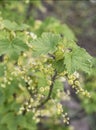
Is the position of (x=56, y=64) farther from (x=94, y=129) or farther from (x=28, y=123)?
(x=94, y=129)

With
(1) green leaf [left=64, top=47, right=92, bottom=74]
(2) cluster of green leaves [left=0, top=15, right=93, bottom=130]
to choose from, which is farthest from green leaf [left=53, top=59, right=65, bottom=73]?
(1) green leaf [left=64, top=47, right=92, bottom=74]

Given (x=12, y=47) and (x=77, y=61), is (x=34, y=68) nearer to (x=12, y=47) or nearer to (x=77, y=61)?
(x=12, y=47)

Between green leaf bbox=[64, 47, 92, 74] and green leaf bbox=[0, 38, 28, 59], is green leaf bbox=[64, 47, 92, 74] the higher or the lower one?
the lower one

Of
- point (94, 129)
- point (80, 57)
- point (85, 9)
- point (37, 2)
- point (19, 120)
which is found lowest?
point (80, 57)

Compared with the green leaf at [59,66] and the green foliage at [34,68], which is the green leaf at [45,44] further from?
the green leaf at [59,66]

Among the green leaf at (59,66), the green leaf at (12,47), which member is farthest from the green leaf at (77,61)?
the green leaf at (12,47)

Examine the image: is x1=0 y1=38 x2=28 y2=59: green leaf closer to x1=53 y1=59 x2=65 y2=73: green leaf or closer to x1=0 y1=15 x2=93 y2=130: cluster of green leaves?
x1=0 y1=15 x2=93 y2=130: cluster of green leaves

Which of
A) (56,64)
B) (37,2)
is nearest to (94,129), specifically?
(37,2)
